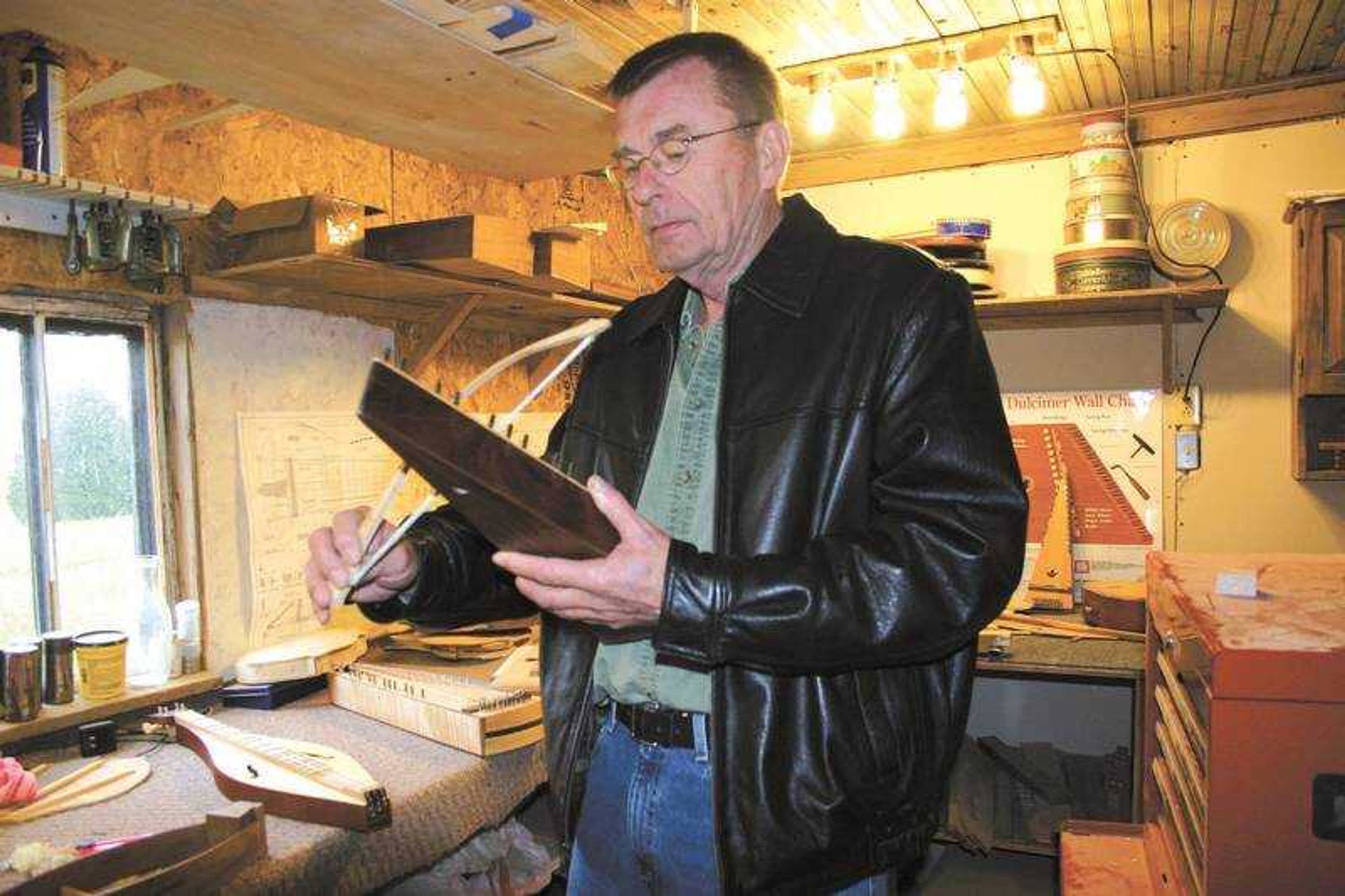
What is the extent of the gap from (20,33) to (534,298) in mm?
1168

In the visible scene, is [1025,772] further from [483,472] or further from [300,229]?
[483,472]

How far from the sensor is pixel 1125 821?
9.70ft

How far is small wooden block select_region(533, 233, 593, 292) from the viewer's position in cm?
229

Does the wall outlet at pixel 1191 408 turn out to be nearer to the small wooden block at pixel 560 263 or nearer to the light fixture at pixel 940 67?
the light fixture at pixel 940 67

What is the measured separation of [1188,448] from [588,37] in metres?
2.57

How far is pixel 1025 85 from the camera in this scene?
8.70 feet

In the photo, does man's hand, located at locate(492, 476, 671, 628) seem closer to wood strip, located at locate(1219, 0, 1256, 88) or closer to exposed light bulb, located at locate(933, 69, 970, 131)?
exposed light bulb, located at locate(933, 69, 970, 131)

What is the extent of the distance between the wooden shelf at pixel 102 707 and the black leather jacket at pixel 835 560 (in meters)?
0.95

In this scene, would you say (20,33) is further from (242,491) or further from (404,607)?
(404,607)

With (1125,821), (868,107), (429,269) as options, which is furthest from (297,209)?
(1125,821)

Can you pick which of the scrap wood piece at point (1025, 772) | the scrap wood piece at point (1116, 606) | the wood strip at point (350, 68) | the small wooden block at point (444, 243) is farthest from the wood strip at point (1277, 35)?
the scrap wood piece at point (1025, 772)

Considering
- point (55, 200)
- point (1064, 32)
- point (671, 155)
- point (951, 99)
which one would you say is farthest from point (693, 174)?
point (1064, 32)

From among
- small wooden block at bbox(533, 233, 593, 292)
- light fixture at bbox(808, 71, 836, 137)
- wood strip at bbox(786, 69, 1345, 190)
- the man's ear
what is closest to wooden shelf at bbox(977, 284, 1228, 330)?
wood strip at bbox(786, 69, 1345, 190)

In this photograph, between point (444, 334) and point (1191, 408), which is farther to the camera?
point (1191, 408)
